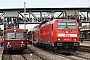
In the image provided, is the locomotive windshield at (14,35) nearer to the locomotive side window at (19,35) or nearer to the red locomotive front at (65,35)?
the locomotive side window at (19,35)

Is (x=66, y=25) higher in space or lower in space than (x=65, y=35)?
higher

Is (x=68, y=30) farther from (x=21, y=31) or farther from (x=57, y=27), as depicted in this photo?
(x=21, y=31)

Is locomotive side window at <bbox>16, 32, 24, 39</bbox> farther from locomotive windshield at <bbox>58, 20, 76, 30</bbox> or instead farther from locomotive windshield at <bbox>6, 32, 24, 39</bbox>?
locomotive windshield at <bbox>58, 20, 76, 30</bbox>

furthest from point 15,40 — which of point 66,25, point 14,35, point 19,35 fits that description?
point 66,25

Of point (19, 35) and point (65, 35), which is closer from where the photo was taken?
point (65, 35)

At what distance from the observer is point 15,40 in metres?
21.7

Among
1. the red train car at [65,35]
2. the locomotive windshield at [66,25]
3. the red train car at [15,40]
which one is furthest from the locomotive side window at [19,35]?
the locomotive windshield at [66,25]

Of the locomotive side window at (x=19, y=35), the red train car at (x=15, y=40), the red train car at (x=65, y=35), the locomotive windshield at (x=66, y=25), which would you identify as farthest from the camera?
the locomotive side window at (x=19, y=35)

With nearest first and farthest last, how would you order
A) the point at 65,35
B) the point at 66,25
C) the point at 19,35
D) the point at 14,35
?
the point at 65,35, the point at 66,25, the point at 14,35, the point at 19,35

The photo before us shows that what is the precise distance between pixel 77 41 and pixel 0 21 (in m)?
43.4

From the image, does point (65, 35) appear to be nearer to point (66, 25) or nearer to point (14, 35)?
point (66, 25)

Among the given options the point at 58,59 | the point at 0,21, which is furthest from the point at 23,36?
the point at 0,21

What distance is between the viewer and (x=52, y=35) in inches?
877

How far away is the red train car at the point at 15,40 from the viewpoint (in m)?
21.6
